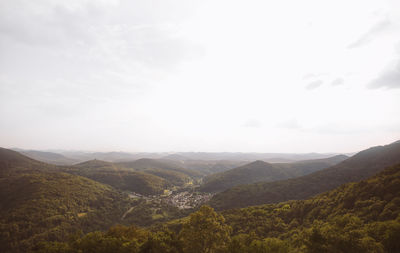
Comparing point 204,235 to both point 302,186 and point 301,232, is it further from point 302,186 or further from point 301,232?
point 302,186

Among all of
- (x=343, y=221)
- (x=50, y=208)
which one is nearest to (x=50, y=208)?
(x=50, y=208)

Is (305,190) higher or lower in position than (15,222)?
higher

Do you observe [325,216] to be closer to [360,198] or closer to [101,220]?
[360,198]

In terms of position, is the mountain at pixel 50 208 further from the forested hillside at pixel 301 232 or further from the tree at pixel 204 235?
the tree at pixel 204 235

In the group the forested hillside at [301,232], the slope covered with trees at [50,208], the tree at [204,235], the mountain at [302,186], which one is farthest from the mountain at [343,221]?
the slope covered with trees at [50,208]

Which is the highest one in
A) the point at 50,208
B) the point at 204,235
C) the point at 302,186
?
the point at 204,235

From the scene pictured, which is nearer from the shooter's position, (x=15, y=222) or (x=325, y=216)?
(x=325, y=216)

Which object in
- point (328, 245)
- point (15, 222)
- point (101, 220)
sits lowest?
point (101, 220)

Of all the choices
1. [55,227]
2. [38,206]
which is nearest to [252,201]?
[55,227]
